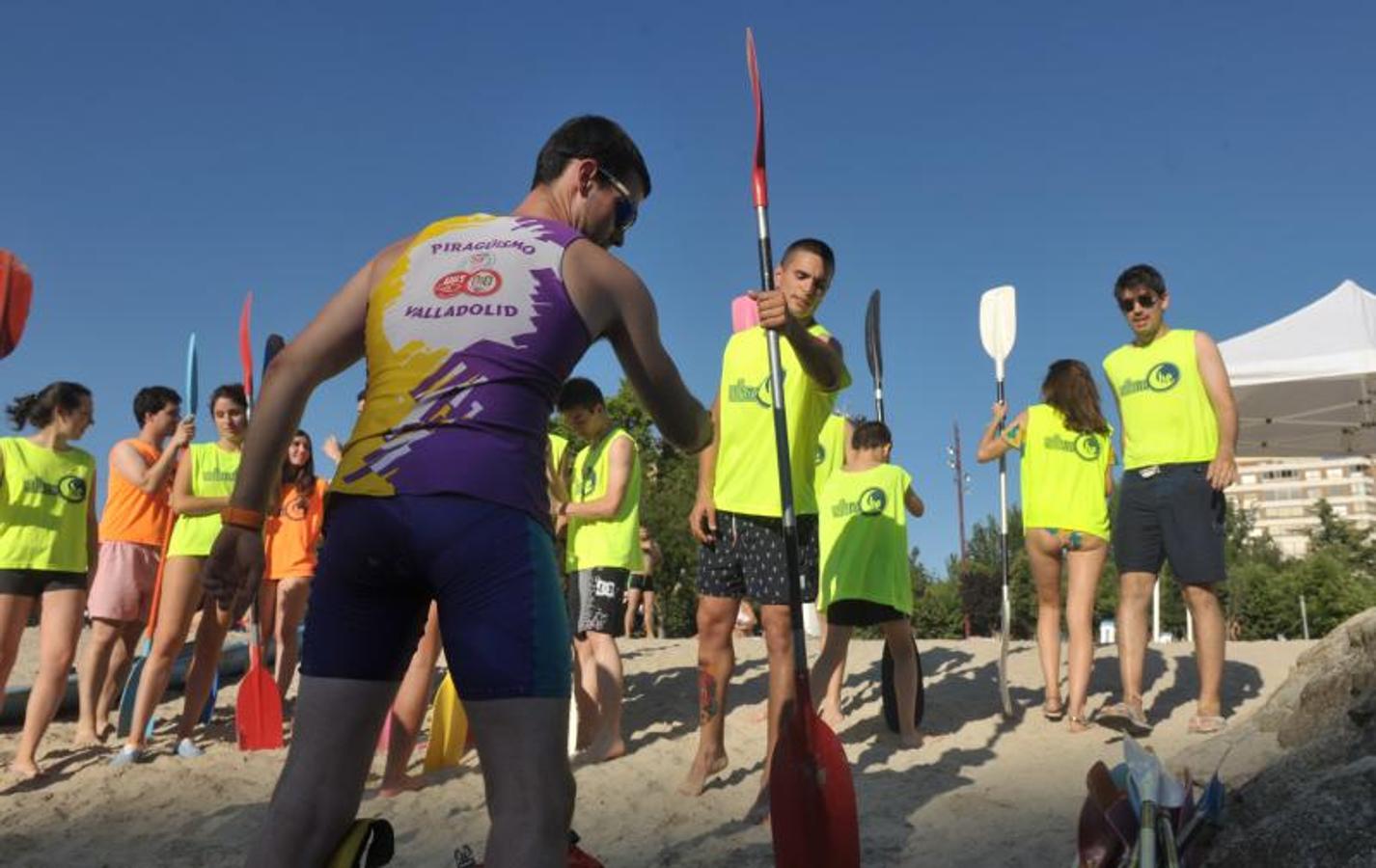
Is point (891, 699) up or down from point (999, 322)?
down

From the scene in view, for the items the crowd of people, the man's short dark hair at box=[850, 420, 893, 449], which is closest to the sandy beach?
the crowd of people

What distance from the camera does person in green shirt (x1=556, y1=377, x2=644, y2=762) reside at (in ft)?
17.6

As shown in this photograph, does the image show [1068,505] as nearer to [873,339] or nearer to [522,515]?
[873,339]

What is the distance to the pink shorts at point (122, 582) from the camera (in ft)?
19.2

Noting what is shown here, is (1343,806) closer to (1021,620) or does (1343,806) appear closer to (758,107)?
(758,107)

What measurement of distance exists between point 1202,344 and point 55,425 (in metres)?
5.64

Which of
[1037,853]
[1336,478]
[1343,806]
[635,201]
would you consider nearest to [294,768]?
[635,201]

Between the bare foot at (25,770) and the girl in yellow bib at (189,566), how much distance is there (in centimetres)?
35

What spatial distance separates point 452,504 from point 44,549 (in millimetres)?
4417

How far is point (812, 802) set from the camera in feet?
10.1

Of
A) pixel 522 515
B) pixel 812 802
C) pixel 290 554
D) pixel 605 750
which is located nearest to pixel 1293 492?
pixel 605 750

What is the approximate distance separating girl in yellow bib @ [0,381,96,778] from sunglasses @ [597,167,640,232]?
14.1 ft

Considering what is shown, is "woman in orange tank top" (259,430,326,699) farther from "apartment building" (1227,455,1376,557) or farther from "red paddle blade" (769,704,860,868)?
"apartment building" (1227,455,1376,557)

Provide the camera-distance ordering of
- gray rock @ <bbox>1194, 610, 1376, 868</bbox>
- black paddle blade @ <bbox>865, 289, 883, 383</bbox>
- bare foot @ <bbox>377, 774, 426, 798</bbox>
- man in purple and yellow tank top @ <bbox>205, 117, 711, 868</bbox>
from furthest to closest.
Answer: black paddle blade @ <bbox>865, 289, 883, 383</bbox>, bare foot @ <bbox>377, 774, 426, 798</bbox>, gray rock @ <bbox>1194, 610, 1376, 868</bbox>, man in purple and yellow tank top @ <bbox>205, 117, 711, 868</bbox>
